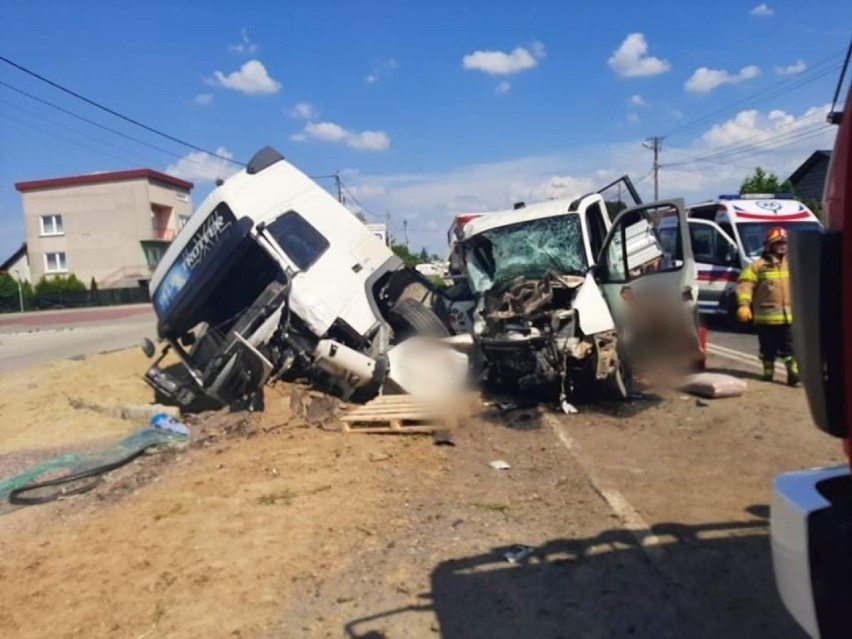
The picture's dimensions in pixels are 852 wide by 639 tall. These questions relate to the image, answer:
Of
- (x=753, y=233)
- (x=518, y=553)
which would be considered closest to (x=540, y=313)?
(x=518, y=553)

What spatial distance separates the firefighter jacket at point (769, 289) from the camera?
7.51m

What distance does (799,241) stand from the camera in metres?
1.69

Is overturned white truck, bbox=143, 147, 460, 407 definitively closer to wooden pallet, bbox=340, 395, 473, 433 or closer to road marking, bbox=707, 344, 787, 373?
wooden pallet, bbox=340, 395, 473, 433

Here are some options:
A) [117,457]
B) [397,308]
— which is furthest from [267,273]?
[117,457]

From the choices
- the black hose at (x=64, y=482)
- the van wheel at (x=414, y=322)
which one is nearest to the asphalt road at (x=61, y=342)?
the black hose at (x=64, y=482)

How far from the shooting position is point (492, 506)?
179 inches

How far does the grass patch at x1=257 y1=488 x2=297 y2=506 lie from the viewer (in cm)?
485

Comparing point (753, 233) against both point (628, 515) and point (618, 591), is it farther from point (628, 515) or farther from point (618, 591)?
point (618, 591)

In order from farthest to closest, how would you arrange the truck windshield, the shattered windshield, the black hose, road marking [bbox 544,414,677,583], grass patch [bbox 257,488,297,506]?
1. the truck windshield
2. the shattered windshield
3. the black hose
4. grass patch [bbox 257,488,297,506]
5. road marking [bbox 544,414,677,583]

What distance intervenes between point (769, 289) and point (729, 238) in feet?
16.9

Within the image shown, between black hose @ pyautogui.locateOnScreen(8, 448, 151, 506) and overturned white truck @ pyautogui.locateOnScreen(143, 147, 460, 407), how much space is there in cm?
151

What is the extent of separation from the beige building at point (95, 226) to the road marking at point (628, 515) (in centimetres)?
4546

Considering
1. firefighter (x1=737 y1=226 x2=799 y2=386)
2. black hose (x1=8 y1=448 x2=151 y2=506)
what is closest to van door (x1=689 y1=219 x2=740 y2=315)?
firefighter (x1=737 y1=226 x2=799 y2=386)

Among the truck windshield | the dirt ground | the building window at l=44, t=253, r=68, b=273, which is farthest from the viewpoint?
the building window at l=44, t=253, r=68, b=273
